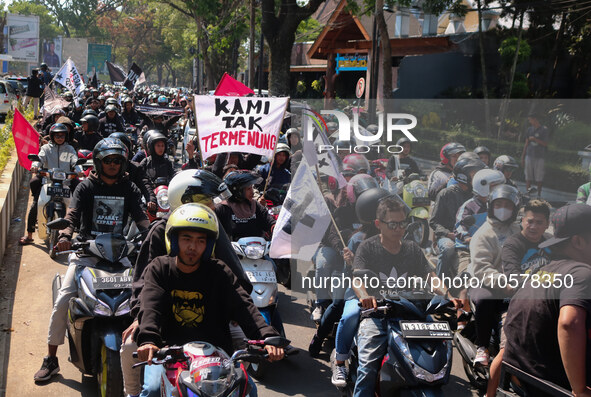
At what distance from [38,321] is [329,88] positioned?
28186 mm

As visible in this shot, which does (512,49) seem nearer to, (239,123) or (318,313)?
(239,123)

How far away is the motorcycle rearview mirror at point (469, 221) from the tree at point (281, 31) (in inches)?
578

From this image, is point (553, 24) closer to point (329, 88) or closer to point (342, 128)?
point (329, 88)

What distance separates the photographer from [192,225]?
3.97 metres

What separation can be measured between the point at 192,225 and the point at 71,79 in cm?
1699

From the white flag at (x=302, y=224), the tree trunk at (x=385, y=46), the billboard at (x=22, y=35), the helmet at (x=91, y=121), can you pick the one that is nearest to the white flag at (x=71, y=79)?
the helmet at (x=91, y=121)

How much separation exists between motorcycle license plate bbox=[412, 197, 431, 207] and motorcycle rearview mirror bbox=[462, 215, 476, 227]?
56.4 inches

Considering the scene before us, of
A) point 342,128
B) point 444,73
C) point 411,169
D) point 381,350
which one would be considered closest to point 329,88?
point 444,73

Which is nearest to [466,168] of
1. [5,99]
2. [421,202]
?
[421,202]

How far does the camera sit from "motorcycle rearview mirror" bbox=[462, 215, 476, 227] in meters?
7.31

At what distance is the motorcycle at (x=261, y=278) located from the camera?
6.33 meters

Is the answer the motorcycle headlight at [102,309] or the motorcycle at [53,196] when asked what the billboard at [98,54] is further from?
the motorcycle headlight at [102,309]

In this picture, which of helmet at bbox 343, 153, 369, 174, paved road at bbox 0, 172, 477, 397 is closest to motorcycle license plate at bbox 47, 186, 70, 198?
paved road at bbox 0, 172, 477, 397

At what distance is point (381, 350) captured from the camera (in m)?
4.89
